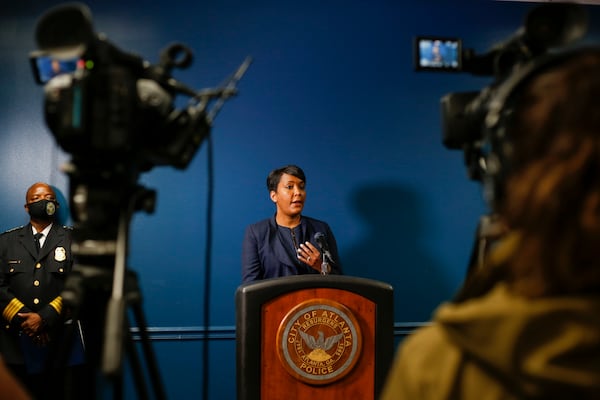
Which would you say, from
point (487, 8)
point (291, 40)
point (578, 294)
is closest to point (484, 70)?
point (578, 294)

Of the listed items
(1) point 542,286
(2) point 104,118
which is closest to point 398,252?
(2) point 104,118

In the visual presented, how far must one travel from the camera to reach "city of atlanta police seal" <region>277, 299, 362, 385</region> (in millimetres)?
1647

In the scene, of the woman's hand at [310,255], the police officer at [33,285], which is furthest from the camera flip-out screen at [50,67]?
the police officer at [33,285]

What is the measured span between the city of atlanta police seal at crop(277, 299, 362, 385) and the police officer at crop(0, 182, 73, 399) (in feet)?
4.27

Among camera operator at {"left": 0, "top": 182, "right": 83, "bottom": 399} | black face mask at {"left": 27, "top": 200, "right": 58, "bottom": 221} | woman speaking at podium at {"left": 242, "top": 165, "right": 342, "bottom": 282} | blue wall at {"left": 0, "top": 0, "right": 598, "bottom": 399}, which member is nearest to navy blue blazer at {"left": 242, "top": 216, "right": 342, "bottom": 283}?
woman speaking at podium at {"left": 242, "top": 165, "right": 342, "bottom": 282}

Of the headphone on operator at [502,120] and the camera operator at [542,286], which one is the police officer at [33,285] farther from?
the camera operator at [542,286]

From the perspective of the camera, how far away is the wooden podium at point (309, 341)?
5.40 ft

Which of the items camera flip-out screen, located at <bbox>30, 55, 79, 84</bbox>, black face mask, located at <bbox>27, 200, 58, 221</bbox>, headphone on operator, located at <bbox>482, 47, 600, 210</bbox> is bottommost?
black face mask, located at <bbox>27, 200, 58, 221</bbox>

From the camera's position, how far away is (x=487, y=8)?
2963 millimetres

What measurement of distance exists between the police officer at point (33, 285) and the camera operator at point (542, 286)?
7.53 feet

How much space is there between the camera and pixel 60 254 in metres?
2.51

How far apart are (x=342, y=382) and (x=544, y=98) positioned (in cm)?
141

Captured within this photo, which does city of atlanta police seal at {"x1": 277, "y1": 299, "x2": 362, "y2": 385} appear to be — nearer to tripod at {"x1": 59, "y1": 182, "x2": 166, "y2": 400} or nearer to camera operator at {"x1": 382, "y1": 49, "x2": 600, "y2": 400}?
tripod at {"x1": 59, "y1": 182, "x2": 166, "y2": 400}

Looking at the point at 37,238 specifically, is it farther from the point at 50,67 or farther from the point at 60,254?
the point at 50,67
